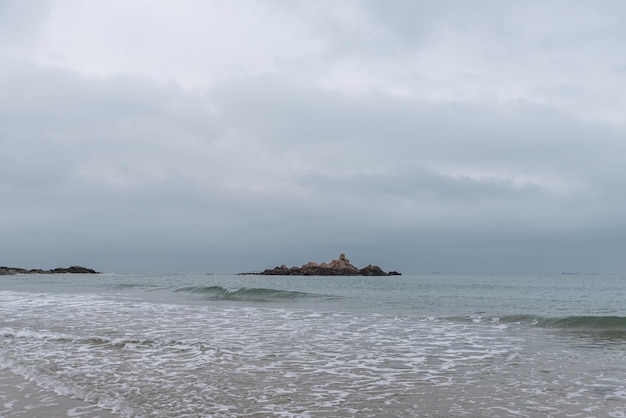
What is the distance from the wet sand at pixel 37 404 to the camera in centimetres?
592

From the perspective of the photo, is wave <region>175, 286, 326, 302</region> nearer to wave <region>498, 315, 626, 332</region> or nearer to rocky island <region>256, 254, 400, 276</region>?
wave <region>498, 315, 626, 332</region>

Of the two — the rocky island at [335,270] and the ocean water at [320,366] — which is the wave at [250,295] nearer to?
the ocean water at [320,366]

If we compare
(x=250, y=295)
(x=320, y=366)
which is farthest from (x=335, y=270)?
(x=320, y=366)

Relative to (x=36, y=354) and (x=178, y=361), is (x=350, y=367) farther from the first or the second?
(x=36, y=354)

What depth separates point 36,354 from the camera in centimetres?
1000

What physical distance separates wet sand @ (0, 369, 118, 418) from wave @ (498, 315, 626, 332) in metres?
14.5

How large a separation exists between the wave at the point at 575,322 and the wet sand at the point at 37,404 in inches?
572

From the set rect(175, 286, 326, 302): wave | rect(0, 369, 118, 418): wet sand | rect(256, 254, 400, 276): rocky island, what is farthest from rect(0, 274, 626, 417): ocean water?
rect(256, 254, 400, 276): rocky island

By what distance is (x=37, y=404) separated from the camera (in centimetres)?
637

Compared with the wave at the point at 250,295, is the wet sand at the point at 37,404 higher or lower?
higher

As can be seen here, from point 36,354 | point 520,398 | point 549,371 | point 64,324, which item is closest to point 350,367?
point 520,398

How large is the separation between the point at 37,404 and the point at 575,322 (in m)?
16.5

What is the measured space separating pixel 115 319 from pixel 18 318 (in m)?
3.63

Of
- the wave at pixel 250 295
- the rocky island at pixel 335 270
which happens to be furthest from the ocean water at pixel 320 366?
the rocky island at pixel 335 270
